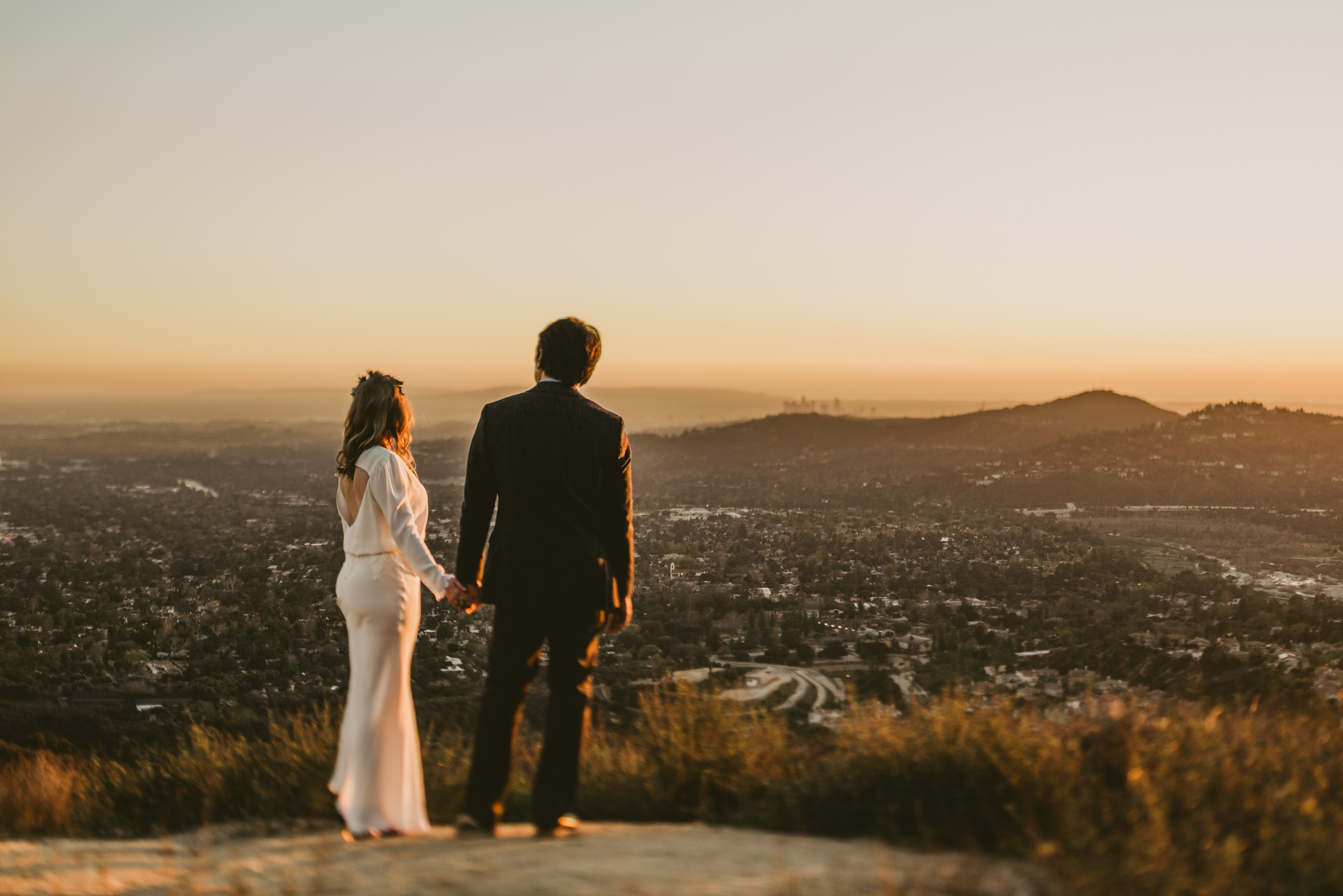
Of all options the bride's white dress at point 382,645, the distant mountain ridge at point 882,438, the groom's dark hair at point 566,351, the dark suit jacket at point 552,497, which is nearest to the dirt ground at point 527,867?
the bride's white dress at point 382,645

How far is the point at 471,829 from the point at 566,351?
1.73 metres

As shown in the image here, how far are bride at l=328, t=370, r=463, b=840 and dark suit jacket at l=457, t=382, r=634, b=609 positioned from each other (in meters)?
0.30

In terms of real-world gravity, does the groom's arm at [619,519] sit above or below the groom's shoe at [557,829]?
above

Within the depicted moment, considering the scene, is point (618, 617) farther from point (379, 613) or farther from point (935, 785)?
point (935, 785)

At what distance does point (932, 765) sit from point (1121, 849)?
0.77 m

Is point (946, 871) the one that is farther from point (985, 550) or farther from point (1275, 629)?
point (985, 550)

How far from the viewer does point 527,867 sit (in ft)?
8.51

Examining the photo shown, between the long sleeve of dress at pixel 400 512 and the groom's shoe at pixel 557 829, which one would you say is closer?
the groom's shoe at pixel 557 829

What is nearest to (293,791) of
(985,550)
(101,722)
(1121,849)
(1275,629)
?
(1121,849)

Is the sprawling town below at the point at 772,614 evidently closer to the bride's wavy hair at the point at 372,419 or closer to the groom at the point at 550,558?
the groom at the point at 550,558

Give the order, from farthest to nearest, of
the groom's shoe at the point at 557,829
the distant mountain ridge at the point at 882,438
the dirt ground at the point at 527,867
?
the distant mountain ridge at the point at 882,438
the groom's shoe at the point at 557,829
the dirt ground at the point at 527,867

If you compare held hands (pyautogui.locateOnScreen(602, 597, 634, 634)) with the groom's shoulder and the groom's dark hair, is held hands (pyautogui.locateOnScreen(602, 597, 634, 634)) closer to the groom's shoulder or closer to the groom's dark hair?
the groom's shoulder

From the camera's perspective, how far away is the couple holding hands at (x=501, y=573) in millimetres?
3057

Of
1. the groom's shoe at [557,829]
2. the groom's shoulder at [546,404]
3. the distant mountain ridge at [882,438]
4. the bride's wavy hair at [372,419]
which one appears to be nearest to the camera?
the groom's shoe at [557,829]
